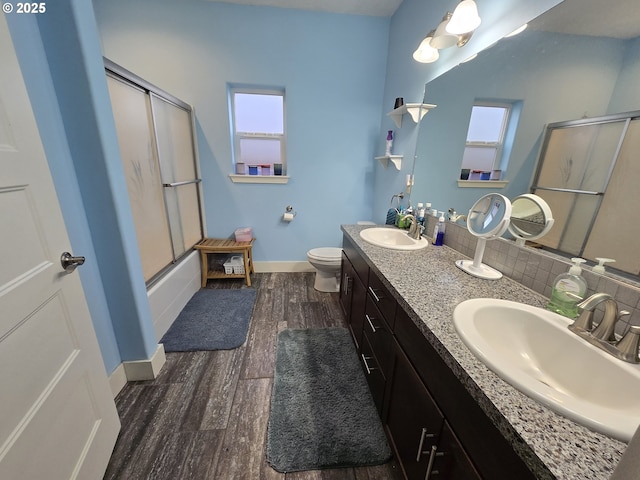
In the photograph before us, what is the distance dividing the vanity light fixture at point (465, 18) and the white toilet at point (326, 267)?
1.83 metres

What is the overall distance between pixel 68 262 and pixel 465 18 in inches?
81.3

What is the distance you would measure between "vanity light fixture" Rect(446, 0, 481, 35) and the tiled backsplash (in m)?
1.04

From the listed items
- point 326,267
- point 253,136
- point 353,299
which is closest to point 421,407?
point 353,299

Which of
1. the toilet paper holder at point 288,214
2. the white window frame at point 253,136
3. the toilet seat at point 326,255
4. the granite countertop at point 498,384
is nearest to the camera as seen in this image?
the granite countertop at point 498,384

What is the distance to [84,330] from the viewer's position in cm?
97

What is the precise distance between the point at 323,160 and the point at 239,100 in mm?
1085

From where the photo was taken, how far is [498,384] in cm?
57

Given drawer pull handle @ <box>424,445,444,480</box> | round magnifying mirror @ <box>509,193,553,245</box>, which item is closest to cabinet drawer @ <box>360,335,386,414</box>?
drawer pull handle @ <box>424,445,444,480</box>

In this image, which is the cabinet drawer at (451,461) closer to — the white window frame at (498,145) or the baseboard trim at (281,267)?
the white window frame at (498,145)

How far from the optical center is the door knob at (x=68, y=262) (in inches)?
34.2

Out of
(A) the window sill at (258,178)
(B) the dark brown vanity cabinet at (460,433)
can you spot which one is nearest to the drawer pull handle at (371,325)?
(B) the dark brown vanity cabinet at (460,433)

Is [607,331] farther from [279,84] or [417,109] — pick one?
[279,84]

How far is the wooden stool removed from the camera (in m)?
2.58

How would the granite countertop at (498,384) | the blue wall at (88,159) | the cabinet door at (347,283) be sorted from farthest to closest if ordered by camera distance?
the cabinet door at (347,283)
the blue wall at (88,159)
the granite countertop at (498,384)
